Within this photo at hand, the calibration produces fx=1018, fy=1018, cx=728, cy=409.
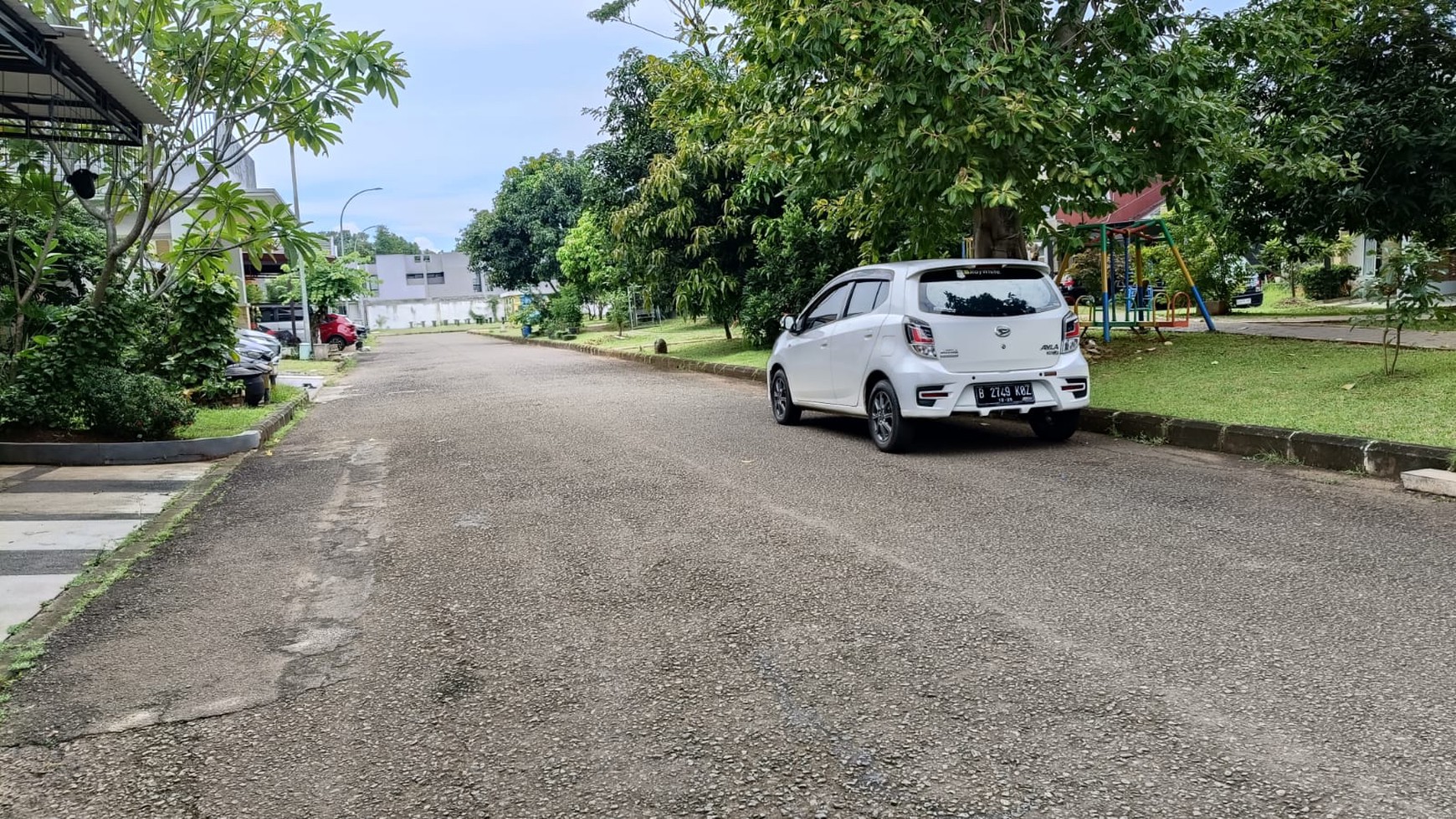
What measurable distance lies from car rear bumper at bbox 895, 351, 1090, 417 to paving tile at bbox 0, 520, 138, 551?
19.2ft

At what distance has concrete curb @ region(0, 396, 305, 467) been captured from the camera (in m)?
9.77

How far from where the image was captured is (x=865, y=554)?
17.6 feet

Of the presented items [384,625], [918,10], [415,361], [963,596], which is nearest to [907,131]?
[918,10]

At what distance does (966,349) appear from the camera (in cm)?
848

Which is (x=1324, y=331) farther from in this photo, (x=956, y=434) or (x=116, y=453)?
(x=116, y=453)

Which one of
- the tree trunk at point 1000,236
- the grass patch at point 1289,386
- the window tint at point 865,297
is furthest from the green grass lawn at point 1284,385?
the window tint at point 865,297

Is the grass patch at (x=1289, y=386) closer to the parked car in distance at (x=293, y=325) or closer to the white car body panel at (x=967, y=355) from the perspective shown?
the white car body panel at (x=967, y=355)

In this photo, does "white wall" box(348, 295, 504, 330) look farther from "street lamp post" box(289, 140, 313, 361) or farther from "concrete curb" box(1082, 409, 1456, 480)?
"concrete curb" box(1082, 409, 1456, 480)

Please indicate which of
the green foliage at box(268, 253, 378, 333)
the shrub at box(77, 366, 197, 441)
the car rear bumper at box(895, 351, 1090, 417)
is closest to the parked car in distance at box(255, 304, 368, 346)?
the green foliage at box(268, 253, 378, 333)

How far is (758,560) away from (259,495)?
15.8ft

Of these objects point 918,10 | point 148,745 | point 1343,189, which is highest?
point 918,10

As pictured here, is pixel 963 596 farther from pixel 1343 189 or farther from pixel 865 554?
pixel 1343 189

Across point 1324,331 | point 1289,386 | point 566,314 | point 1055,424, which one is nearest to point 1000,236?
point 1289,386

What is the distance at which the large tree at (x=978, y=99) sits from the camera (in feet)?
31.7
